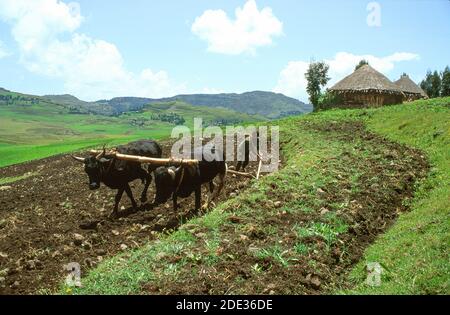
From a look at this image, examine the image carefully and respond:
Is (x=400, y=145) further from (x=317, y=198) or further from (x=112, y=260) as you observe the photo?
(x=112, y=260)

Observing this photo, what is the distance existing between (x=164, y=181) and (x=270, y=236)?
3.90m

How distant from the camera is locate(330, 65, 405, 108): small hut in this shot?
45.8 metres

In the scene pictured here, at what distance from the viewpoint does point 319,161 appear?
53.4 ft

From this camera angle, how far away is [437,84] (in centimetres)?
7856

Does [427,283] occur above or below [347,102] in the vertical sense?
below

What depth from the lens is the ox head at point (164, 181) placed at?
1174 cm

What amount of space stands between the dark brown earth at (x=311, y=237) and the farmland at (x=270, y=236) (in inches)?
1.1

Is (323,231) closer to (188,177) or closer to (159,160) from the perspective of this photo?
(188,177)

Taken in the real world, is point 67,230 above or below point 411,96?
below

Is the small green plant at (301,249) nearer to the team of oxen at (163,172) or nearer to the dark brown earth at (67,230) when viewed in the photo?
the dark brown earth at (67,230)

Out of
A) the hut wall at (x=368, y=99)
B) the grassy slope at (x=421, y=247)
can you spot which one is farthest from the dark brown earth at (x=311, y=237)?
the hut wall at (x=368, y=99)

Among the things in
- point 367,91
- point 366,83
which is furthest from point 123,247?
point 366,83
